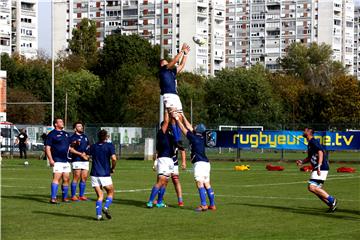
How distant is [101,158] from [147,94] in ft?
267

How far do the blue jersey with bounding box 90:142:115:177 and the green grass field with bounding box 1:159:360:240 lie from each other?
114cm

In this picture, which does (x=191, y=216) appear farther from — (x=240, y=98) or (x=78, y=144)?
(x=240, y=98)

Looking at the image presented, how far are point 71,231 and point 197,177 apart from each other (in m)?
5.18

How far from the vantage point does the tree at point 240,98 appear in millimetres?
103438

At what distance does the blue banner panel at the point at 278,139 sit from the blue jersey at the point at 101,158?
115 ft

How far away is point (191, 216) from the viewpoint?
20.4m

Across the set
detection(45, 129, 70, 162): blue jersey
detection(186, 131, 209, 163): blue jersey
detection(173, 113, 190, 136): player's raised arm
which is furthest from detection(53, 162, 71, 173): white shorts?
detection(186, 131, 209, 163): blue jersey

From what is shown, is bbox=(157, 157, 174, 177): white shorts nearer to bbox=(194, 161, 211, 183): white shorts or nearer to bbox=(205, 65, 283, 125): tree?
bbox=(194, 161, 211, 183): white shorts

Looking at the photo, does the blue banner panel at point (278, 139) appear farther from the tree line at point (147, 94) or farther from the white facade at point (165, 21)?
the white facade at point (165, 21)

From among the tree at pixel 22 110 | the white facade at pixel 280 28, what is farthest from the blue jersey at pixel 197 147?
the white facade at pixel 280 28

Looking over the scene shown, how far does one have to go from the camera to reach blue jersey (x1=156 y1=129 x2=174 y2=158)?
22.1 metres

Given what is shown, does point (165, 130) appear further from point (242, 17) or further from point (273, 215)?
point (242, 17)

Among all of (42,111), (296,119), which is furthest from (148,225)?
(296,119)

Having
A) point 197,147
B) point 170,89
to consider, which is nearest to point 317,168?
point 197,147
